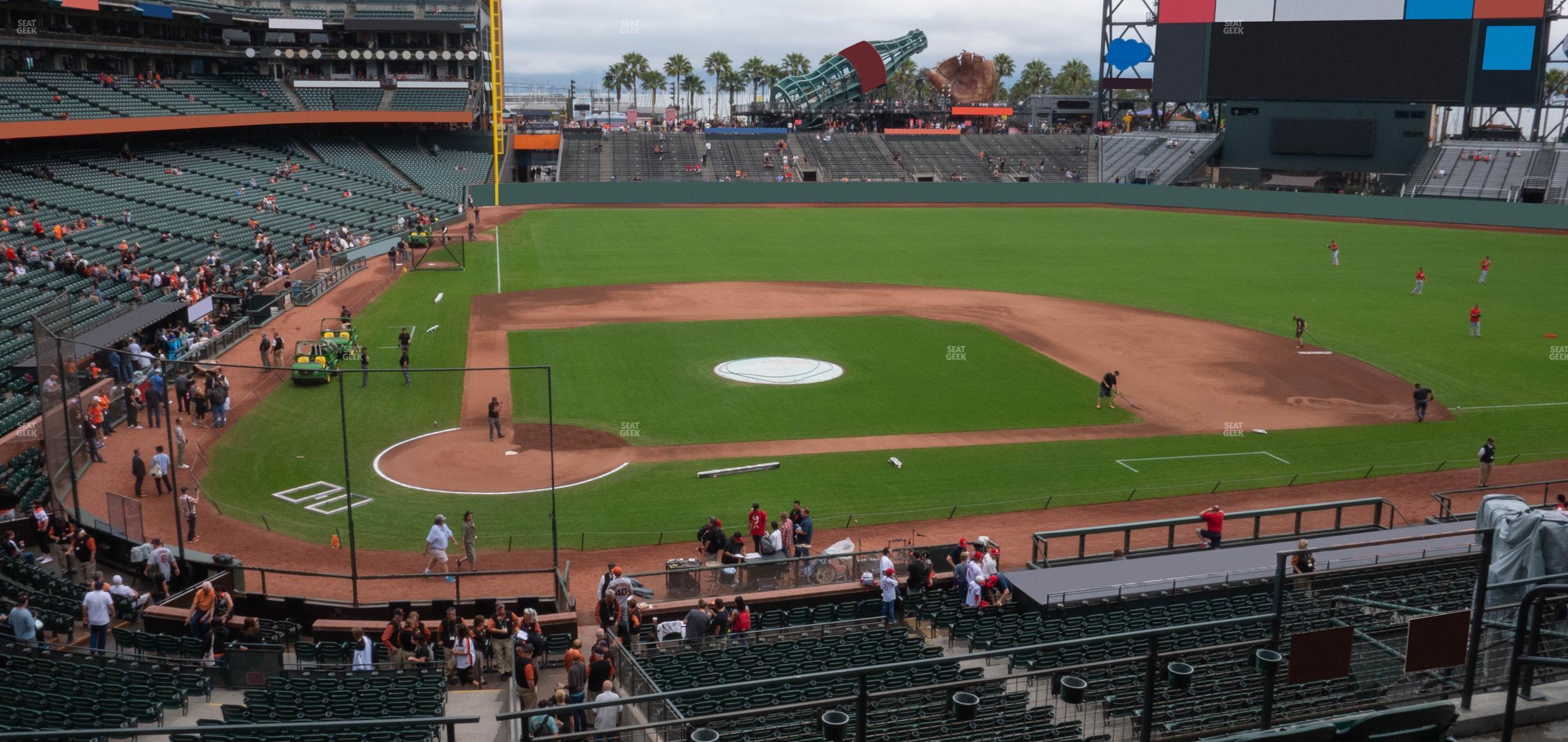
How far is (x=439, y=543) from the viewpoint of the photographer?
21.0m

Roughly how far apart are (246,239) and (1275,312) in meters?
50.1

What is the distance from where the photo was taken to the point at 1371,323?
4634cm

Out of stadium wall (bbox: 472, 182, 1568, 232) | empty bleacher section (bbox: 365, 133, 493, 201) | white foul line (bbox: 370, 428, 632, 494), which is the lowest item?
white foul line (bbox: 370, 428, 632, 494)

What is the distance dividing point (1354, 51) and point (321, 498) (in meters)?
84.7

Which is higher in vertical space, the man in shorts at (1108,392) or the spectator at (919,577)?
the man in shorts at (1108,392)

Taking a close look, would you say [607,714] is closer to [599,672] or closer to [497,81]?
[599,672]

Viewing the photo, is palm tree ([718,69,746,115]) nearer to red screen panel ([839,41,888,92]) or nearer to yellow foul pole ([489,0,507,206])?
red screen panel ([839,41,888,92])

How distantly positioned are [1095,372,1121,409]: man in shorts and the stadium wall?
189 feet

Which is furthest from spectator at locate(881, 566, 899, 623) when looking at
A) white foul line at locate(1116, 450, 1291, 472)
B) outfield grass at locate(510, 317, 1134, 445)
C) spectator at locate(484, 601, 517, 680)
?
white foul line at locate(1116, 450, 1291, 472)

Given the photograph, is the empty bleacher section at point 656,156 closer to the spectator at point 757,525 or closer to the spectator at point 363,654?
the spectator at point 757,525

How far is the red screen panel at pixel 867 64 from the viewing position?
392ft

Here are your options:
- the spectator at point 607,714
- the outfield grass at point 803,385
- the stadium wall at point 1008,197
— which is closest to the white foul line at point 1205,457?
the outfield grass at point 803,385

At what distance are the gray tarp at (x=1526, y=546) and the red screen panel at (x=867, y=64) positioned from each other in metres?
114

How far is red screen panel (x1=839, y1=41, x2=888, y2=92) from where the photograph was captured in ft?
392
